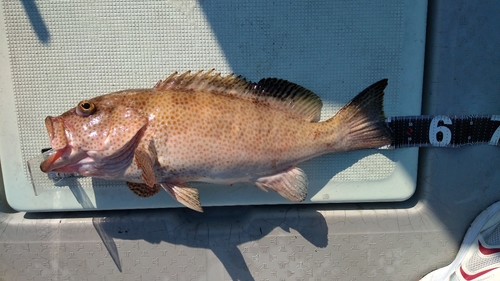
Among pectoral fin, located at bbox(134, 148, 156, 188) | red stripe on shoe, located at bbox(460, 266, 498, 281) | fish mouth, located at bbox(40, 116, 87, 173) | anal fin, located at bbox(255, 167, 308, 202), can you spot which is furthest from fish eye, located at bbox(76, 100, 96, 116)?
red stripe on shoe, located at bbox(460, 266, 498, 281)

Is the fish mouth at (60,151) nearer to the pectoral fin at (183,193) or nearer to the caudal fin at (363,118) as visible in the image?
the pectoral fin at (183,193)

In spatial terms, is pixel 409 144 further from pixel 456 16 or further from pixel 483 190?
pixel 456 16

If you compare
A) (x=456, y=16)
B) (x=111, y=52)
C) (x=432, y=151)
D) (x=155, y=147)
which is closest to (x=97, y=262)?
(x=155, y=147)

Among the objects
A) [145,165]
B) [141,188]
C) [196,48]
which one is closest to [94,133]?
[145,165]

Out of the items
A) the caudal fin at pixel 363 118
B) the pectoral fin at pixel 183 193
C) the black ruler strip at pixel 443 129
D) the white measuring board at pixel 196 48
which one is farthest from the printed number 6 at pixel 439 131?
the pectoral fin at pixel 183 193

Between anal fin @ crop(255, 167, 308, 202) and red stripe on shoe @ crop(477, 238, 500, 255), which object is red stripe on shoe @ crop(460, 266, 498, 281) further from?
anal fin @ crop(255, 167, 308, 202)

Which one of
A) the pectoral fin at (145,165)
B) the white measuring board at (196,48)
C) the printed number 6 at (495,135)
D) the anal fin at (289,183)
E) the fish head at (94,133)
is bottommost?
the anal fin at (289,183)
